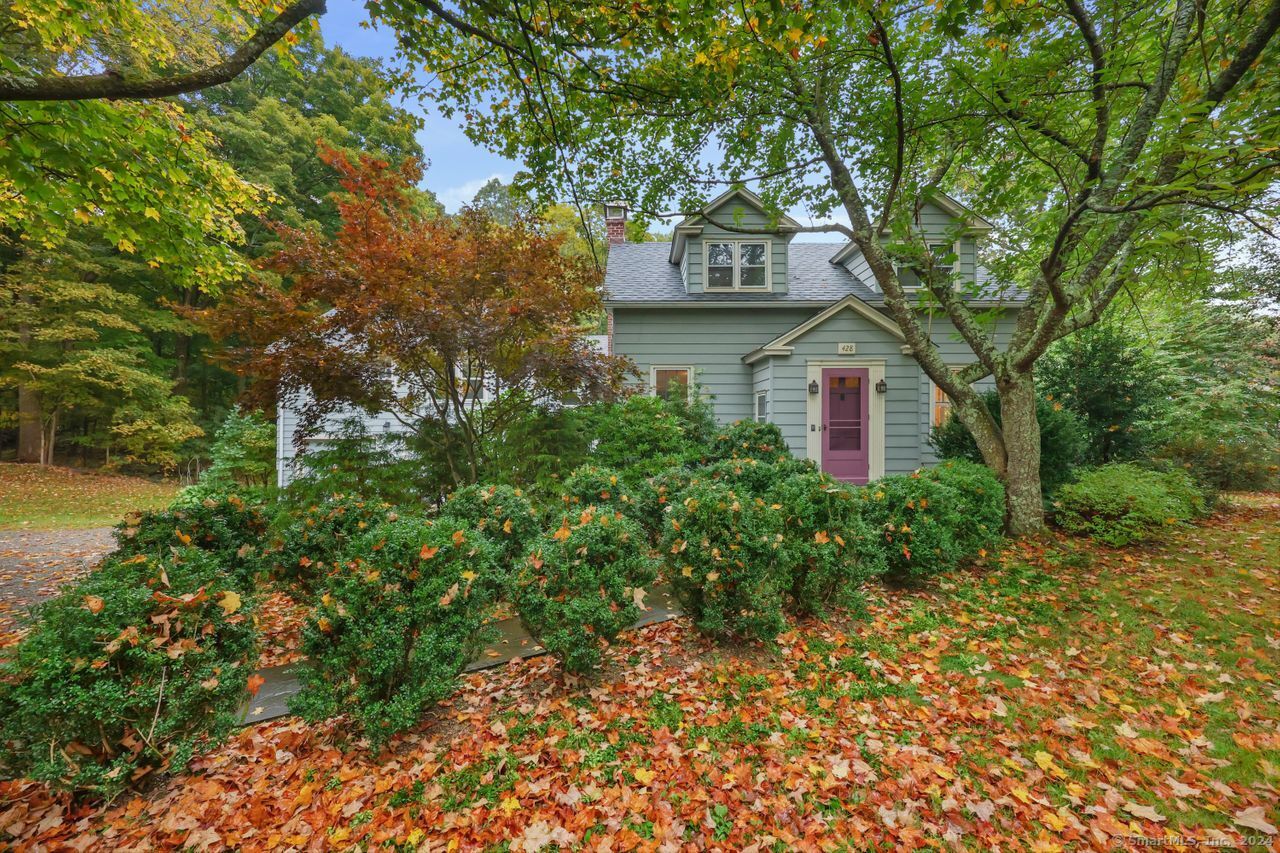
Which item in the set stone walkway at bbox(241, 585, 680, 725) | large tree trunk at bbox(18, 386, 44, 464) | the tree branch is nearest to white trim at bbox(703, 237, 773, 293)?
stone walkway at bbox(241, 585, 680, 725)

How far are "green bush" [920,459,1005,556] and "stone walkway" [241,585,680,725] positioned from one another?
282 cm

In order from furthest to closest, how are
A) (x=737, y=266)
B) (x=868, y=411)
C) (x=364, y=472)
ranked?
(x=737, y=266), (x=868, y=411), (x=364, y=472)

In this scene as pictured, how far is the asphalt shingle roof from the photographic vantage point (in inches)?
385

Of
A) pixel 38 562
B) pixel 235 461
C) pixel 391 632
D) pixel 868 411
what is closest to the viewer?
pixel 391 632

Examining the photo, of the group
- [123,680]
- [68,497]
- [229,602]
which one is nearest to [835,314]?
[229,602]

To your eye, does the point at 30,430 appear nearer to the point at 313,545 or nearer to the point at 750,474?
the point at 313,545

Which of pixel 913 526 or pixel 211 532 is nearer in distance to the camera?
pixel 211 532

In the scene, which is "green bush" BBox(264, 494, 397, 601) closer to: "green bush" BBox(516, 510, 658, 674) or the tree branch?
"green bush" BBox(516, 510, 658, 674)

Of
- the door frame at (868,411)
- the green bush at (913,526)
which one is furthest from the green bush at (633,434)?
the door frame at (868,411)

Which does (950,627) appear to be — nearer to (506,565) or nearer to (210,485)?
(506,565)

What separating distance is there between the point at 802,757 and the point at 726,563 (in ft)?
3.60

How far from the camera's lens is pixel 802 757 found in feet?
8.14

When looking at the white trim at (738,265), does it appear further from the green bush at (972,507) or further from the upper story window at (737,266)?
the green bush at (972,507)

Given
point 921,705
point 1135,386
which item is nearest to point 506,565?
point 921,705
